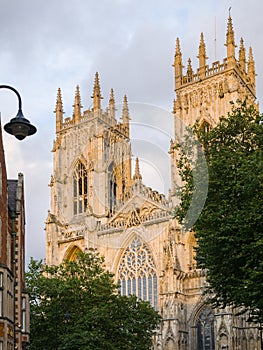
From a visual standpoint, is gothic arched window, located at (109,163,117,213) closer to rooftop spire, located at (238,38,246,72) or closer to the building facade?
rooftop spire, located at (238,38,246,72)

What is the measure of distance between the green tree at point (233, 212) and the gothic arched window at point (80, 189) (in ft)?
118

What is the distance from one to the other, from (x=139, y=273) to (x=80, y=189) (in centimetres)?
1380

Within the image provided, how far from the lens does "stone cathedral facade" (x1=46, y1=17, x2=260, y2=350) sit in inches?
1983

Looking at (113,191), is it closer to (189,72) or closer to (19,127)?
(189,72)

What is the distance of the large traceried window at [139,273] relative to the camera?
54500 mm

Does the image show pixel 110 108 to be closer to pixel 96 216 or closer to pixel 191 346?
pixel 96 216

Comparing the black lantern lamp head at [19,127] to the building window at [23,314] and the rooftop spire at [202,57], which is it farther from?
the rooftop spire at [202,57]

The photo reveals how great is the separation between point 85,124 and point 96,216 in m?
11.6

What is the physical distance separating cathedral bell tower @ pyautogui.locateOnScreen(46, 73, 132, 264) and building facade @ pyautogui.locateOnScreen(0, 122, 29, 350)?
97.6 ft

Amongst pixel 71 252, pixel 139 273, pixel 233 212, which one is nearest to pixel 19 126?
pixel 233 212

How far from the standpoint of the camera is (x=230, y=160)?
26859mm

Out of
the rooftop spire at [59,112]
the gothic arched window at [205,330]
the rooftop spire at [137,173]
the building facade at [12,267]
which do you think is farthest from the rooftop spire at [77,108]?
the building facade at [12,267]

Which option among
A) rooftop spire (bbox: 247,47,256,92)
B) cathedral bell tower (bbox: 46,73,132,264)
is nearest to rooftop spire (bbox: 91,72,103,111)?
cathedral bell tower (bbox: 46,73,132,264)

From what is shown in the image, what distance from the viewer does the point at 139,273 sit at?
5562cm
